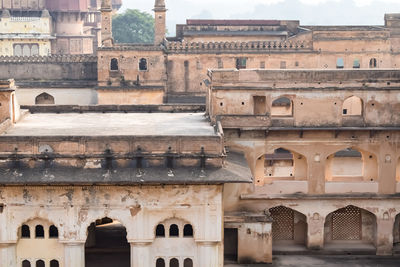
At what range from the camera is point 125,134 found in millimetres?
28438

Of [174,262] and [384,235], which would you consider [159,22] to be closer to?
[384,235]

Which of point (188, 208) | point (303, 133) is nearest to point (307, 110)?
point (303, 133)

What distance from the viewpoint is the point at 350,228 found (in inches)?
1296

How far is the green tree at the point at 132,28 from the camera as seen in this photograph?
3649 inches

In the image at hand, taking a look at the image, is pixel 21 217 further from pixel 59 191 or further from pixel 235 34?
pixel 235 34

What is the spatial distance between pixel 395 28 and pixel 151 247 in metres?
32.9

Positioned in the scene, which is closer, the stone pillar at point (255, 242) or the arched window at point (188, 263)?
the arched window at point (188, 263)

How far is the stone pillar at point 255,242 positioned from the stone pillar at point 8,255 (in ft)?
26.4

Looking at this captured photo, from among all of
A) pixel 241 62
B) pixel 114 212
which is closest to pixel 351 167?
pixel 241 62

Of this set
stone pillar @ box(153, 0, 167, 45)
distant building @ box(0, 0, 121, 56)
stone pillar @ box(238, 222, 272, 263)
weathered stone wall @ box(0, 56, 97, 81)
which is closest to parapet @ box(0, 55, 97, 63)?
weathered stone wall @ box(0, 56, 97, 81)

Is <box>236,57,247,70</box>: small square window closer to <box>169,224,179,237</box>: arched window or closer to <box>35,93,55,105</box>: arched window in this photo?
<box>35,93,55,105</box>: arched window

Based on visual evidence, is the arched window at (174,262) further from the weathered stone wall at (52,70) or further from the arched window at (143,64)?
the weathered stone wall at (52,70)

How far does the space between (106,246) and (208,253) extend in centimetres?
552

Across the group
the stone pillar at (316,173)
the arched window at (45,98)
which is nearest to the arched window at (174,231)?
the stone pillar at (316,173)
